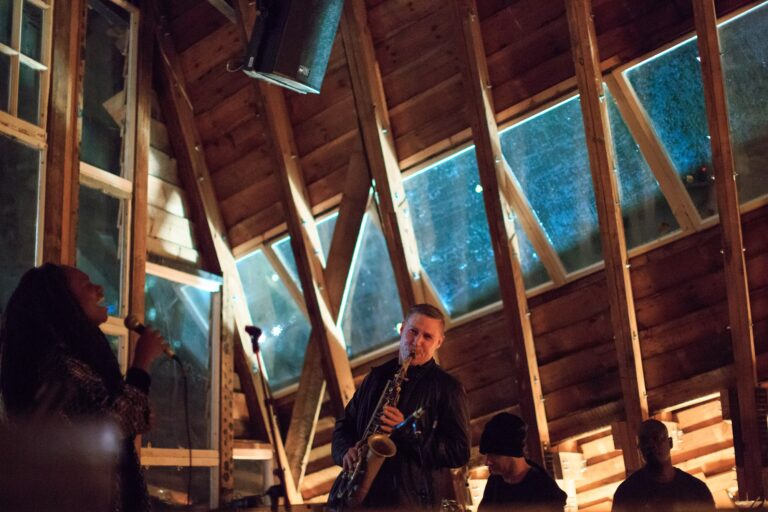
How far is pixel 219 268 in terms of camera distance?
5.83 m

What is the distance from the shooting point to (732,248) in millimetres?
4629

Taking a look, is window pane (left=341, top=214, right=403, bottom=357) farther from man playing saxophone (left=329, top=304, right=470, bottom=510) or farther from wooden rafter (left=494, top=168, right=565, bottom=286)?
man playing saxophone (left=329, top=304, right=470, bottom=510)

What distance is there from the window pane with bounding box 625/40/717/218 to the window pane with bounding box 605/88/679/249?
15 centimetres

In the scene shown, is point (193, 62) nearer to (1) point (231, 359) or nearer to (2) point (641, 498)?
(1) point (231, 359)

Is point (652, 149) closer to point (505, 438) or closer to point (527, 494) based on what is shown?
point (505, 438)

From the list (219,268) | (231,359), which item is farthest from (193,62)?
(231,359)

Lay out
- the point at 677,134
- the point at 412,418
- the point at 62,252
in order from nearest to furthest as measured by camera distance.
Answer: the point at 412,418 < the point at 62,252 < the point at 677,134

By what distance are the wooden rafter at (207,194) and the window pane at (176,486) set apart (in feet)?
1.58

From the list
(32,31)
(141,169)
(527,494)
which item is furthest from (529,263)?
(32,31)

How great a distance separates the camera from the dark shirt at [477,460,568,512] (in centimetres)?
356

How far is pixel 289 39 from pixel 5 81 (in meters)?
1.30

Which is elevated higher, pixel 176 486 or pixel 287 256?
pixel 287 256

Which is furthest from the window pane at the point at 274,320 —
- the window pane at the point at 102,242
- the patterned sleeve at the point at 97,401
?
the patterned sleeve at the point at 97,401

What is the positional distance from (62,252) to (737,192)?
322 centimetres
